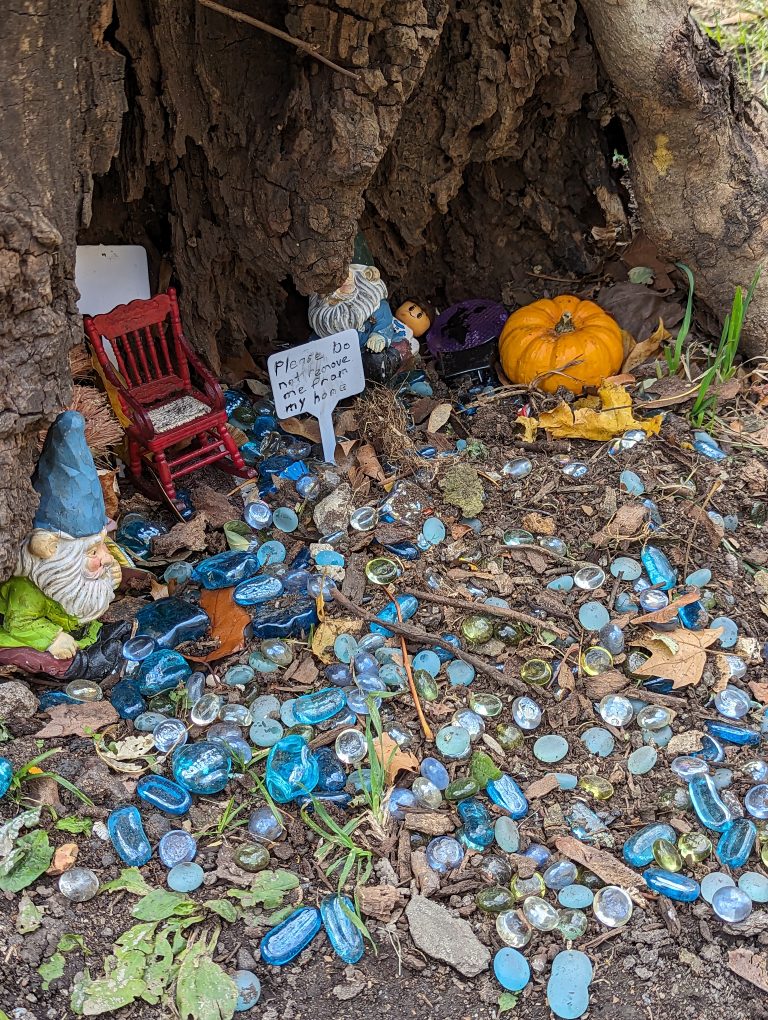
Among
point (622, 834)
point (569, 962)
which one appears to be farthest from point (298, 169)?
point (569, 962)

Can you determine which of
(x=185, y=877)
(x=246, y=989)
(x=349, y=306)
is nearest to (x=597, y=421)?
(x=349, y=306)

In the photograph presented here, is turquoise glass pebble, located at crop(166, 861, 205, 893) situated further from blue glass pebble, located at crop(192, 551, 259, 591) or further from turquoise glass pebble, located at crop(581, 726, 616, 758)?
turquoise glass pebble, located at crop(581, 726, 616, 758)

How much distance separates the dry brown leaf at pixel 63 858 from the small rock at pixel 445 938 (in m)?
0.71

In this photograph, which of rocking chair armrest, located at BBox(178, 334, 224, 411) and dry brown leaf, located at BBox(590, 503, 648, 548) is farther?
rocking chair armrest, located at BBox(178, 334, 224, 411)

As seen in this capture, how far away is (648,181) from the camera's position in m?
3.26

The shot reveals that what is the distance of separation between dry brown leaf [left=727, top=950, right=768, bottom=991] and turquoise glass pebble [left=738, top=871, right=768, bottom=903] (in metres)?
0.12

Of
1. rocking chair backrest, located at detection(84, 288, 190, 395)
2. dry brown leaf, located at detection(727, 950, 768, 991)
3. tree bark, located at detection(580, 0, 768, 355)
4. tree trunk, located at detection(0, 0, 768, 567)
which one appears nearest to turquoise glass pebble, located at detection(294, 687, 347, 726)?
tree trunk, located at detection(0, 0, 768, 567)

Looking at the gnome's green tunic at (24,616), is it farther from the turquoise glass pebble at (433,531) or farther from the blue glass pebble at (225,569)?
the turquoise glass pebble at (433,531)

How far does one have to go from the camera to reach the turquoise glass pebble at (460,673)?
7.93 feet

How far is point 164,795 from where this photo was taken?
210 cm

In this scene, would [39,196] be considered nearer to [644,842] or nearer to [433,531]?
[433,531]

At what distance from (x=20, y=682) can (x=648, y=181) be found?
102 inches

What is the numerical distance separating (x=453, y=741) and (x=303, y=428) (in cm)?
134

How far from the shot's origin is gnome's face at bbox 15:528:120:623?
223 cm
